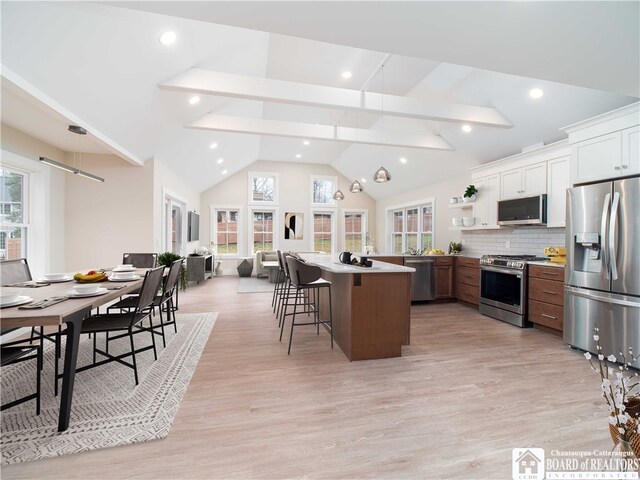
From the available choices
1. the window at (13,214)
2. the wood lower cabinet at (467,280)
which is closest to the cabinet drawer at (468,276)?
the wood lower cabinet at (467,280)

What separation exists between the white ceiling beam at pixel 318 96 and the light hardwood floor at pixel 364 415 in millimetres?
2876

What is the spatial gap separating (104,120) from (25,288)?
81.9 inches

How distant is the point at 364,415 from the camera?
6.46ft

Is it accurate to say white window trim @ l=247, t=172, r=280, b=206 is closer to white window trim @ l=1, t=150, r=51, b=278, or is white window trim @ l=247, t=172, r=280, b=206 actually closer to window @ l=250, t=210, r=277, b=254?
window @ l=250, t=210, r=277, b=254

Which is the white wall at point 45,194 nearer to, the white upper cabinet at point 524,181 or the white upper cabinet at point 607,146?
the white upper cabinet at point 607,146

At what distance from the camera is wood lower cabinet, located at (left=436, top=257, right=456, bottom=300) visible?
17.5 feet

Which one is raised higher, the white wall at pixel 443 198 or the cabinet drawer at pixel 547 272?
the white wall at pixel 443 198

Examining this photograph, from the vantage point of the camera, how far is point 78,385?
2303 mm

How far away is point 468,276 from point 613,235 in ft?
7.97

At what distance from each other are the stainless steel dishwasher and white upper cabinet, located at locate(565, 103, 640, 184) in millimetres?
2437

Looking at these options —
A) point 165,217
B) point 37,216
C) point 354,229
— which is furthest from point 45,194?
point 354,229

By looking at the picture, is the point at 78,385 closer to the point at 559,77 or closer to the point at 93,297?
the point at 93,297

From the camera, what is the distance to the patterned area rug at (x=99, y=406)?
1681 mm

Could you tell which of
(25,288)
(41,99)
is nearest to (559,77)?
(41,99)
